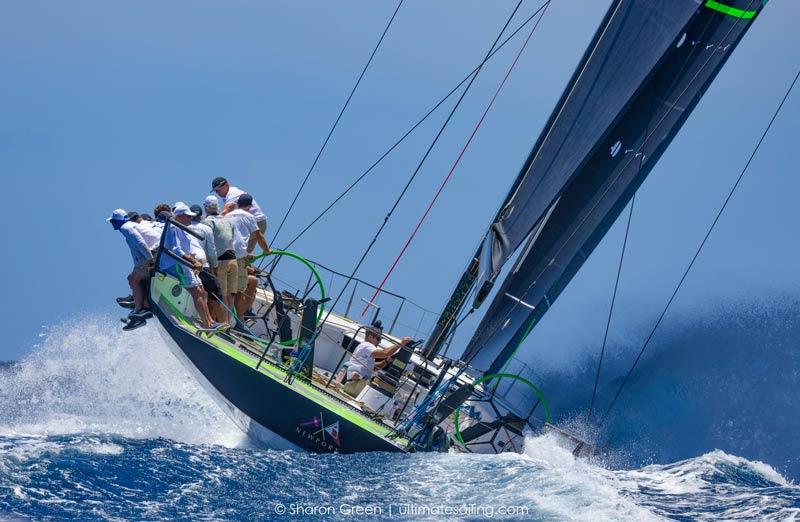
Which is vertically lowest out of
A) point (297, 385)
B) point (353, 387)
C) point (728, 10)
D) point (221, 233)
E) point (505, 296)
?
point (297, 385)

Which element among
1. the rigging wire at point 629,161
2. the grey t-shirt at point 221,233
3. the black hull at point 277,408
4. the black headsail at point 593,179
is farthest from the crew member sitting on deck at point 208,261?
the rigging wire at point 629,161

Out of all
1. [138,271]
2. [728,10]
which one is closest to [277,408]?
[138,271]

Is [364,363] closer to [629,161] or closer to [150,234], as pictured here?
[150,234]

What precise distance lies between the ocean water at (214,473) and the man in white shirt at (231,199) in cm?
134

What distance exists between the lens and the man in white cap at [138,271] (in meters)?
11.4

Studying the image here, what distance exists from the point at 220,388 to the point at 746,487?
5.10m

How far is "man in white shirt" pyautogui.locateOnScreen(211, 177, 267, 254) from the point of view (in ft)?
40.4

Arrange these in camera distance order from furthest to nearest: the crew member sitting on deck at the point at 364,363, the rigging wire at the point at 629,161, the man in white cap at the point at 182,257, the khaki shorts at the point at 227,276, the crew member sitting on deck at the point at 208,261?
the rigging wire at the point at 629,161, the crew member sitting on deck at the point at 364,363, the khaki shorts at the point at 227,276, the crew member sitting on deck at the point at 208,261, the man in white cap at the point at 182,257

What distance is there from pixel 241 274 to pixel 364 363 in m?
1.41

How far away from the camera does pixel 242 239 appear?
1180 centimetres

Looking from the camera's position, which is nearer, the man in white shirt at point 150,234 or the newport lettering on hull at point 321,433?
the newport lettering on hull at point 321,433

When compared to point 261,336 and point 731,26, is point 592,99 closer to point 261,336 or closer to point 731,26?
point 731,26

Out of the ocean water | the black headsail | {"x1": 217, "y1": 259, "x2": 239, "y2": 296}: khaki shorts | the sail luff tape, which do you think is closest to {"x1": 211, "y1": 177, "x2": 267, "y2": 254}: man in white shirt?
{"x1": 217, "y1": 259, "x2": 239, "y2": 296}: khaki shorts

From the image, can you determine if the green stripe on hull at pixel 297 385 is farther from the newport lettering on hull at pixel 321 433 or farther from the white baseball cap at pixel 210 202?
the white baseball cap at pixel 210 202
